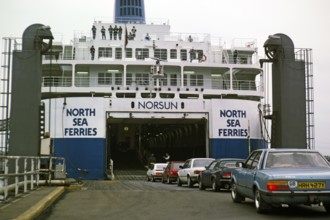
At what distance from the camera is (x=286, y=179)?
363 inches

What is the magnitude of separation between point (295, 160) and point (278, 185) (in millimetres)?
1264

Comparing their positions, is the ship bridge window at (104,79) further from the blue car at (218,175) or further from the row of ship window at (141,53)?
the blue car at (218,175)

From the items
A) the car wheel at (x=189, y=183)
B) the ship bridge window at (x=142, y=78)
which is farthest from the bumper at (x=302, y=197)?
the ship bridge window at (x=142, y=78)

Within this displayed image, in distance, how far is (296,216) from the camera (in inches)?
372

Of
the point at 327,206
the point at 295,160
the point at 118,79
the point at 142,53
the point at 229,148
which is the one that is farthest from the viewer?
the point at 142,53

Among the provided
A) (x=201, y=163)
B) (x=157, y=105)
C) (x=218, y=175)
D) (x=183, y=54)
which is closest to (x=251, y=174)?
(x=218, y=175)

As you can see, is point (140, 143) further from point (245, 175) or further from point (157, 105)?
point (245, 175)

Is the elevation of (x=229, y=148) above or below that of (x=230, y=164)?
above

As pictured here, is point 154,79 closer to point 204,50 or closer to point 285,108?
point 204,50

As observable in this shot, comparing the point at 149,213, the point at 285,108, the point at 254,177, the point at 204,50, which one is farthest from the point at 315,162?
the point at 204,50

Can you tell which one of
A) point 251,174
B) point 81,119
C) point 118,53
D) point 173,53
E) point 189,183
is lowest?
point 189,183

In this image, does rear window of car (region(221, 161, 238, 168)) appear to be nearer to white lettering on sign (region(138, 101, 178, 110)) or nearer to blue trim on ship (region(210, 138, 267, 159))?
blue trim on ship (region(210, 138, 267, 159))

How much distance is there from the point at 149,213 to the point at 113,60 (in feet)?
76.4

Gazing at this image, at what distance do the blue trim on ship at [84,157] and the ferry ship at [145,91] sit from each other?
54 millimetres
